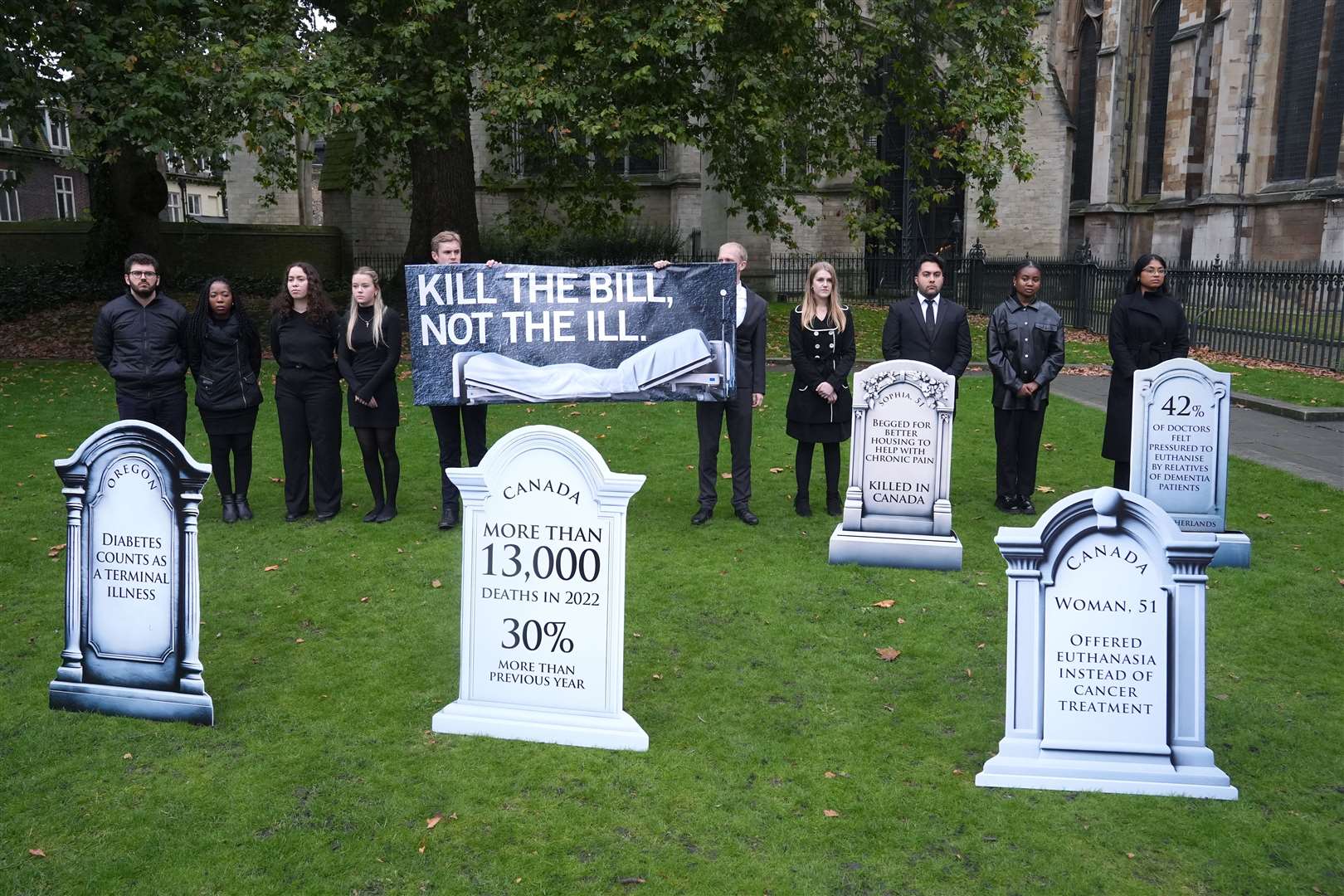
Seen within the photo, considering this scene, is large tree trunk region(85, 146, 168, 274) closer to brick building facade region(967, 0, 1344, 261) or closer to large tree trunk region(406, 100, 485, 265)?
large tree trunk region(406, 100, 485, 265)

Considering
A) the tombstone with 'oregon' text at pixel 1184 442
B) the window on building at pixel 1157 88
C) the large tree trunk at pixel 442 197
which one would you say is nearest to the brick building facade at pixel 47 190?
the large tree trunk at pixel 442 197

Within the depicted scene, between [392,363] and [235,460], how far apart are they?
1.54 meters

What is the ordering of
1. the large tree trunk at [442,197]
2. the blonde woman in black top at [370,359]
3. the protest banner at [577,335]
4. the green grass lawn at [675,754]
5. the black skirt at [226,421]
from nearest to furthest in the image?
the green grass lawn at [675,754] < the protest banner at [577,335] < the blonde woman in black top at [370,359] < the black skirt at [226,421] < the large tree trunk at [442,197]

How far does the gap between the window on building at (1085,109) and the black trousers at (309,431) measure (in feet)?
108

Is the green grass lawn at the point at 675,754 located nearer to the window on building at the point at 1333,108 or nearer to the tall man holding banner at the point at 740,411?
the tall man holding banner at the point at 740,411

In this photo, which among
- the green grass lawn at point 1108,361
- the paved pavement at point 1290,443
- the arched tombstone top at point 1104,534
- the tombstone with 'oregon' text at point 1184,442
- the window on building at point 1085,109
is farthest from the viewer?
the window on building at point 1085,109

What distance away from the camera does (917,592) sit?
7023 mm

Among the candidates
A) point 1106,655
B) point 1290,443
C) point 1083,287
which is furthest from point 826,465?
point 1083,287

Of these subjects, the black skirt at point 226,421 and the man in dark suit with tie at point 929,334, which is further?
the man in dark suit with tie at point 929,334

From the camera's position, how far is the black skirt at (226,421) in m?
8.52

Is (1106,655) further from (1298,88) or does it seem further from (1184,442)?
(1298,88)

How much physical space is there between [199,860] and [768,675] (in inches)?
111

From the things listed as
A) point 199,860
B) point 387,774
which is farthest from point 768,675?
point 199,860

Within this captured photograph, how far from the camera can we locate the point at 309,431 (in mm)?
8602
